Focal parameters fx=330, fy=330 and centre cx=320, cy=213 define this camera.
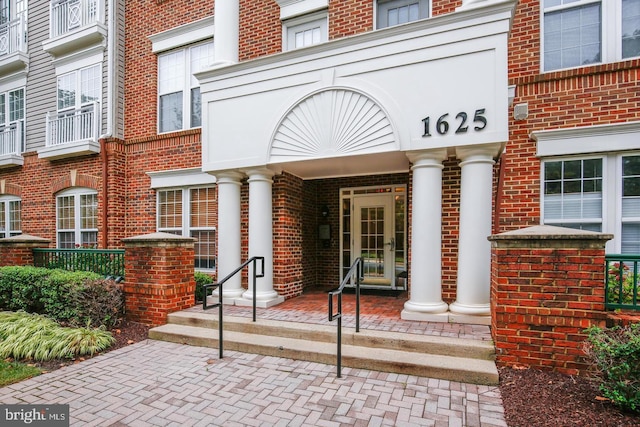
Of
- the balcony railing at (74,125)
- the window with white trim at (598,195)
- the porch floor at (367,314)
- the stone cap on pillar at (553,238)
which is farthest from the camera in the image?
the balcony railing at (74,125)

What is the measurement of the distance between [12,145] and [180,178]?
21.9 ft

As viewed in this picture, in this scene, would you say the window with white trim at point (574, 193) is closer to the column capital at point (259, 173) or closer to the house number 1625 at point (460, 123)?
the house number 1625 at point (460, 123)

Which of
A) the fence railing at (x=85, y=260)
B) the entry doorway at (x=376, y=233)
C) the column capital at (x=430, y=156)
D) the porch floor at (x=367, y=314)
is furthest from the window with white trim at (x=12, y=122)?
the column capital at (x=430, y=156)

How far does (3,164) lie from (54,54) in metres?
3.65

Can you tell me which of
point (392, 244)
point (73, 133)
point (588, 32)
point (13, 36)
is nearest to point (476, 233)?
point (392, 244)

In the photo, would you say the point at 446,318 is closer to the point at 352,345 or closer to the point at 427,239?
the point at 427,239

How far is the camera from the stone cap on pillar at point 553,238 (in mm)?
3205

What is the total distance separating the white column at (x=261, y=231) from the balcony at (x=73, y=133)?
5.34m

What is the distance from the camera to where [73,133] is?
8758mm

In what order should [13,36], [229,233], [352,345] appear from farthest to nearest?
[13,36] < [229,233] < [352,345]

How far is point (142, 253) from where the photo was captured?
534 centimetres

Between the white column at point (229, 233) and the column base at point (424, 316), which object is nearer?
the column base at point (424, 316)

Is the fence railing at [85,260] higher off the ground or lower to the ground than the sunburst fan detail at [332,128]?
lower

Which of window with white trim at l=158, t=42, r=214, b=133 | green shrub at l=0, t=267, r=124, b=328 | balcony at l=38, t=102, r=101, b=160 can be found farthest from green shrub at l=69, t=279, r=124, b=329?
balcony at l=38, t=102, r=101, b=160
